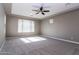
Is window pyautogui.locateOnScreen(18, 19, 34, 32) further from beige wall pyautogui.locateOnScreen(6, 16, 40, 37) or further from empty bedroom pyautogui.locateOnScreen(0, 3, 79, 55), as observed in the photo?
beige wall pyautogui.locateOnScreen(6, 16, 40, 37)

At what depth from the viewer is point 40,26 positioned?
9273 mm

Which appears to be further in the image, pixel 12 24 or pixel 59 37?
pixel 12 24

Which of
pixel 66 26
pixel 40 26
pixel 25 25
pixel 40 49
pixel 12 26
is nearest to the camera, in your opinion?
pixel 40 49

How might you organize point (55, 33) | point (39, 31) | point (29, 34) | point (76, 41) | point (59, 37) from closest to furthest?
Answer: point (76, 41) < point (59, 37) < point (55, 33) < point (29, 34) < point (39, 31)

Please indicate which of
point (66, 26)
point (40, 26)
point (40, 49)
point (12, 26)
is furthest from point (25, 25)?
point (40, 49)

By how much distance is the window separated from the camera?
789cm

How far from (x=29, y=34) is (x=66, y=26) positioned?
4496mm

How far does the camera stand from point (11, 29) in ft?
23.7

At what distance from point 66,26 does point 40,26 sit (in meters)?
4.19

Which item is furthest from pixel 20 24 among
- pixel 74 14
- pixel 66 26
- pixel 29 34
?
pixel 74 14

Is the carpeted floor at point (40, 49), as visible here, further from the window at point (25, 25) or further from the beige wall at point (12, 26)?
the window at point (25, 25)

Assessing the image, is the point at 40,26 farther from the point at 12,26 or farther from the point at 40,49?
the point at 40,49

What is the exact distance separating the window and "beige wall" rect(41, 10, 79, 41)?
224 centimetres

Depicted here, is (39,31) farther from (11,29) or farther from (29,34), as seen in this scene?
(11,29)
